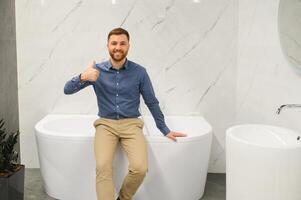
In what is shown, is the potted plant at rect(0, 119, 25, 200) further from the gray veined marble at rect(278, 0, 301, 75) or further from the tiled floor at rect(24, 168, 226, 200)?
the gray veined marble at rect(278, 0, 301, 75)

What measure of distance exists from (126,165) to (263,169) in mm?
1075

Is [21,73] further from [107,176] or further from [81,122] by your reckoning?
[107,176]

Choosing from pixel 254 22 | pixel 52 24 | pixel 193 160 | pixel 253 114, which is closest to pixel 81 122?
pixel 52 24

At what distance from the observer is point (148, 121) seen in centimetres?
365

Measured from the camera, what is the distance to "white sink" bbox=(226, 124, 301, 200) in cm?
224

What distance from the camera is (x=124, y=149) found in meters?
2.87

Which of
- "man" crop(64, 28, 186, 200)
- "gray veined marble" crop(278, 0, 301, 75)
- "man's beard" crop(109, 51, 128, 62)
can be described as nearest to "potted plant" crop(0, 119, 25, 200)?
"man" crop(64, 28, 186, 200)

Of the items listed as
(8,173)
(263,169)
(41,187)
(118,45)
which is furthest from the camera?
(41,187)

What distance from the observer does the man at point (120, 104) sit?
8.96 ft

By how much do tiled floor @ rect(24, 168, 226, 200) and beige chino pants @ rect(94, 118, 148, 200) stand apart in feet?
2.46

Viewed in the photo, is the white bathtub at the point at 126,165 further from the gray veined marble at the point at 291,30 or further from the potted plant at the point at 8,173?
the gray veined marble at the point at 291,30

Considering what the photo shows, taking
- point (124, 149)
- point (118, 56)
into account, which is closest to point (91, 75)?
point (118, 56)

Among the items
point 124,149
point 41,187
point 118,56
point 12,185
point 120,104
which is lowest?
point 41,187

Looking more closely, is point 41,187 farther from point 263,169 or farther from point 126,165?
point 263,169
